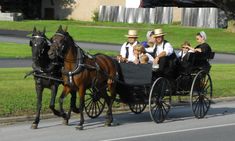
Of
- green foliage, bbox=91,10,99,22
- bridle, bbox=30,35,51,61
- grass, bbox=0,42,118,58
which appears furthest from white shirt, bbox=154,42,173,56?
green foliage, bbox=91,10,99,22

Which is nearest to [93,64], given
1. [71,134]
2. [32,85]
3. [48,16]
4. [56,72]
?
[56,72]

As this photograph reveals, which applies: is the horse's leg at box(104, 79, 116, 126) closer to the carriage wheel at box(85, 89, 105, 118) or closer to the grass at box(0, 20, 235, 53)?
the carriage wheel at box(85, 89, 105, 118)

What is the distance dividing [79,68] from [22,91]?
399 cm

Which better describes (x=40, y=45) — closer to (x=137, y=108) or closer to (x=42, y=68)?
(x=42, y=68)

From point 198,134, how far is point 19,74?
9.06 meters

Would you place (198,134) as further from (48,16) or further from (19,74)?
(48,16)

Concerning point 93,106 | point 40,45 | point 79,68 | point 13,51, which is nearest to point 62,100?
point 79,68

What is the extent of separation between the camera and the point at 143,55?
13898 millimetres

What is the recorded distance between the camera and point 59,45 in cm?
1185

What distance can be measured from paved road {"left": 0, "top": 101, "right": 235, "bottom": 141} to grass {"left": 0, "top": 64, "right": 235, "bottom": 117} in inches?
28.3

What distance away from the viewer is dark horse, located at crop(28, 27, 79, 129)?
11953 mm

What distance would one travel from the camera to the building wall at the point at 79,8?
2724 inches

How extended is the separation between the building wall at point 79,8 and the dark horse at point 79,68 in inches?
2206

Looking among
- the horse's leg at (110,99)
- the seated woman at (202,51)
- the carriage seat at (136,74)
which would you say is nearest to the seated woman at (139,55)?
the carriage seat at (136,74)
